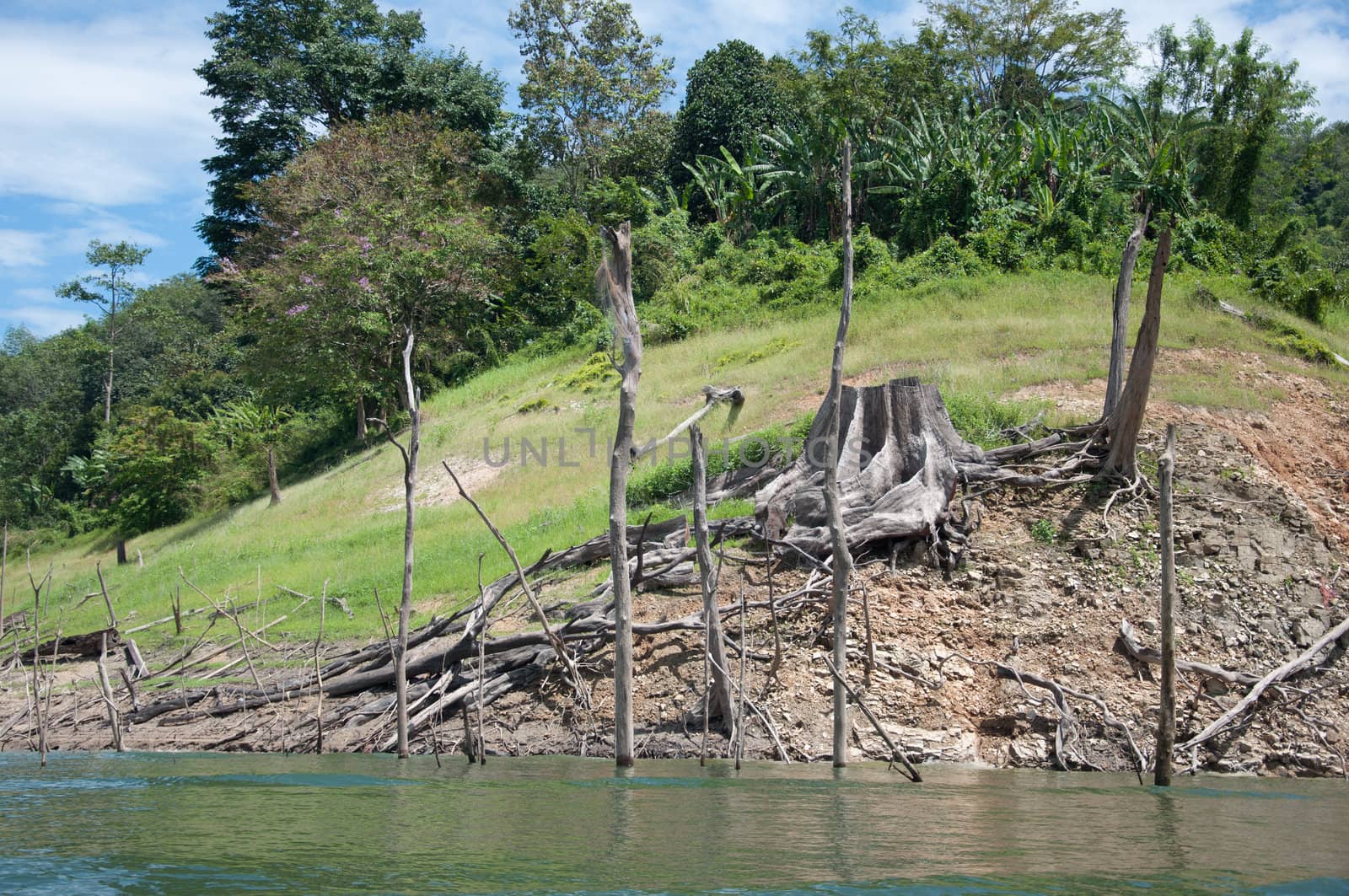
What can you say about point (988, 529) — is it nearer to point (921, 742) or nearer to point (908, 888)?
point (921, 742)

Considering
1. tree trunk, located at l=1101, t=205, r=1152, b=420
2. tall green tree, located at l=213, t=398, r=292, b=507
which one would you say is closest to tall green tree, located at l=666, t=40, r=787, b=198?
tall green tree, located at l=213, t=398, r=292, b=507

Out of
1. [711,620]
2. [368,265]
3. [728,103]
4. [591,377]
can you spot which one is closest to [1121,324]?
[711,620]

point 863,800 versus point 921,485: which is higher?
point 921,485

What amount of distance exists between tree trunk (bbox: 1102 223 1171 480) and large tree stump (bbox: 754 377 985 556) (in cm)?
174

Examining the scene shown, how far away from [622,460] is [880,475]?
5.29m

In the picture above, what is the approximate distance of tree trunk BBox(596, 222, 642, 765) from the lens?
376 inches

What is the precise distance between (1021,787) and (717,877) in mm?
4250

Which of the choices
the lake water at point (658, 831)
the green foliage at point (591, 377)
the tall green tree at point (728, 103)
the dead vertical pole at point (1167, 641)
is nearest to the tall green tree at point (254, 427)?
the green foliage at point (591, 377)

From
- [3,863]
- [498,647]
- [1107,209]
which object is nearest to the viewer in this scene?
[3,863]

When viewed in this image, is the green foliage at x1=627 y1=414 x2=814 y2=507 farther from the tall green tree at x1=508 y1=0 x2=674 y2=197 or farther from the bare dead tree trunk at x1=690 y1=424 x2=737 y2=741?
the tall green tree at x1=508 y1=0 x2=674 y2=197

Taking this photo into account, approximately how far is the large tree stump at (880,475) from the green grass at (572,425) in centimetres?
224

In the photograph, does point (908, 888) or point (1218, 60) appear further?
point (1218, 60)

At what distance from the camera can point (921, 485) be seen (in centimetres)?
1364

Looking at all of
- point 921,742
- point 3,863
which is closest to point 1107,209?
point 921,742
